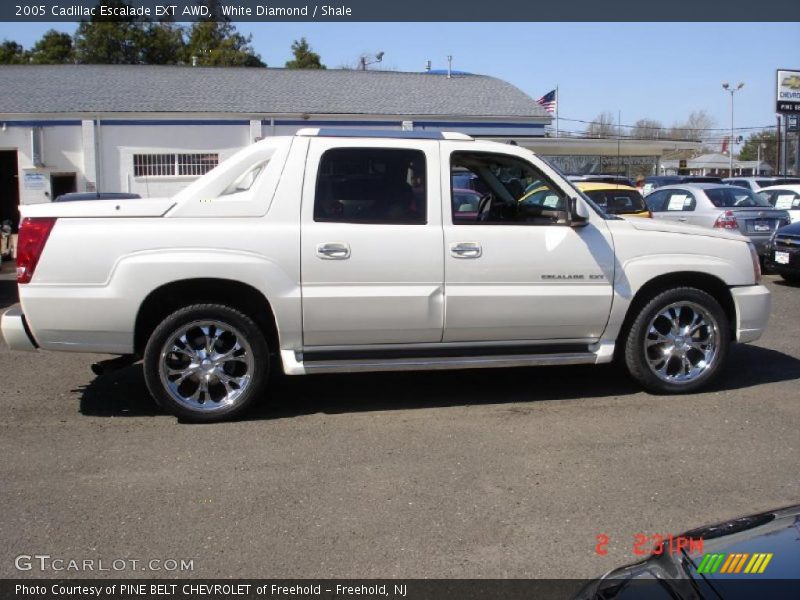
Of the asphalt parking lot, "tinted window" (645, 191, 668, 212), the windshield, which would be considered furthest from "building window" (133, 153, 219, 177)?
the asphalt parking lot

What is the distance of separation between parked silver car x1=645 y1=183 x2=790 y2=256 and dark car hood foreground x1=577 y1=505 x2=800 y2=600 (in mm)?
12723

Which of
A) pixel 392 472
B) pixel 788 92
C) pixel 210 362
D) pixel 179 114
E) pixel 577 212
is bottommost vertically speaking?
pixel 392 472

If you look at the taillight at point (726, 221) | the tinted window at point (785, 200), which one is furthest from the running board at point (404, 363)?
the tinted window at point (785, 200)

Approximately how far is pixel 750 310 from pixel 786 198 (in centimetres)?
1183

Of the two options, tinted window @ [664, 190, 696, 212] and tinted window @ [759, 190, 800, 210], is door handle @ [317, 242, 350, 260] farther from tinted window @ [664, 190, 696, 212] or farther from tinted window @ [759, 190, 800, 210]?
tinted window @ [759, 190, 800, 210]

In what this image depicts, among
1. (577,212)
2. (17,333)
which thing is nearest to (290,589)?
(17,333)

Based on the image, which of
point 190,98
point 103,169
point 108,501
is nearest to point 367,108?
point 190,98

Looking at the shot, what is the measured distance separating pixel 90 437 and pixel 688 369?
4.47 meters

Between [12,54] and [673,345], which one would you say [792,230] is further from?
[12,54]

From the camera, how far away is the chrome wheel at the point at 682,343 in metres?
6.43

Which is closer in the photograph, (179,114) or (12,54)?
(179,114)

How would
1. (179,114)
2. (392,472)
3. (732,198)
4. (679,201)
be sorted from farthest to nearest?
(179,114), (679,201), (732,198), (392,472)

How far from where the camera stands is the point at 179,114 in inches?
1112

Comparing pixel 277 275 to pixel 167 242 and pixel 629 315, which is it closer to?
pixel 167 242
